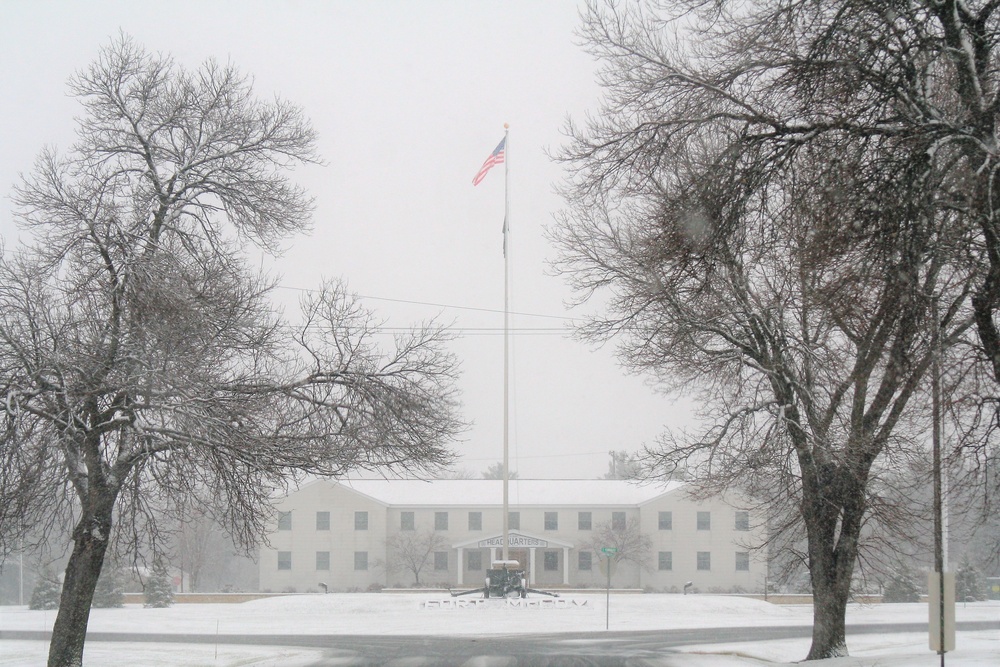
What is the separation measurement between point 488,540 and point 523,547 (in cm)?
223

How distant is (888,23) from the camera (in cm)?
956

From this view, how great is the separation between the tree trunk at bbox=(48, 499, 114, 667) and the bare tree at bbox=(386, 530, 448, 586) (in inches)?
1837

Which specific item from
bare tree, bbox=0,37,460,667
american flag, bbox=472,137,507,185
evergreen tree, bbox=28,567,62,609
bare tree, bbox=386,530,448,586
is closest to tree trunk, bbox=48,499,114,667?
bare tree, bbox=0,37,460,667

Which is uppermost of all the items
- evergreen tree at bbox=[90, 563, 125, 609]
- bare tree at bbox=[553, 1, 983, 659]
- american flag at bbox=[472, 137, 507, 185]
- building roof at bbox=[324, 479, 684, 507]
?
american flag at bbox=[472, 137, 507, 185]

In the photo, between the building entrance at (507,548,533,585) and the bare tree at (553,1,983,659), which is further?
the building entrance at (507,548,533,585)

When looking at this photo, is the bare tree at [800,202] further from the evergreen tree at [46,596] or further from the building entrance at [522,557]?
the building entrance at [522,557]

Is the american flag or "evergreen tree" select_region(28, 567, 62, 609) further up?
the american flag

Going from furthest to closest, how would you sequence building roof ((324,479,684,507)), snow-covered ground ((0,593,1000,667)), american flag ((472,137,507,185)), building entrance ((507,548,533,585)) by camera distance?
building roof ((324,479,684,507)), building entrance ((507,548,533,585)), american flag ((472,137,507,185)), snow-covered ground ((0,593,1000,667))

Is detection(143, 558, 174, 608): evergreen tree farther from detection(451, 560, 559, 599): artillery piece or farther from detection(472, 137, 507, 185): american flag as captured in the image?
detection(472, 137, 507, 185): american flag

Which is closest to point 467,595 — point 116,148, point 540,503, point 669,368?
point 540,503

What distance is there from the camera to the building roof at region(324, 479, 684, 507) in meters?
66.9

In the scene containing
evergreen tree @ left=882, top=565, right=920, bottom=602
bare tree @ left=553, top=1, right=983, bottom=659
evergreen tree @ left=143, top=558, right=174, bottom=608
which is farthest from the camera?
evergreen tree @ left=882, top=565, right=920, bottom=602

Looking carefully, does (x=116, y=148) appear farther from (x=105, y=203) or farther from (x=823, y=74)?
(x=823, y=74)

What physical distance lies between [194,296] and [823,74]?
10.1 metres
